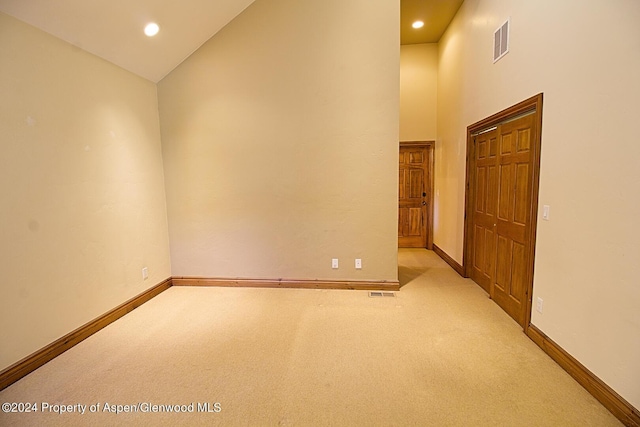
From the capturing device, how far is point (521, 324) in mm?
2709

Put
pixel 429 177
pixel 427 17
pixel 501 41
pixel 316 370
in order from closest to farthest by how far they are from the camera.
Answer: pixel 316 370
pixel 501 41
pixel 427 17
pixel 429 177

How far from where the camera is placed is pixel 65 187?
2.49 metres

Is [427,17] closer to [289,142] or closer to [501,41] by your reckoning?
[501,41]

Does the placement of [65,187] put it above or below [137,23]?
below

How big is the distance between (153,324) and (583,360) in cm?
357

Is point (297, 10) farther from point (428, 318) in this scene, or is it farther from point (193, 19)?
point (428, 318)

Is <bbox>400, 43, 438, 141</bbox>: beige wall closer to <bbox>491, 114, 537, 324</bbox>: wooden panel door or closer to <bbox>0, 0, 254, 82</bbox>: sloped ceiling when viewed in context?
<bbox>491, 114, 537, 324</bbox>: wooden panel door

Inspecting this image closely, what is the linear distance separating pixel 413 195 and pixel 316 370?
439 cm

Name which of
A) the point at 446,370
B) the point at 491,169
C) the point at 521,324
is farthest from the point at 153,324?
the point at 491,169

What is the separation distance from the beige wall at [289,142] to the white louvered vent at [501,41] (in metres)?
1.04

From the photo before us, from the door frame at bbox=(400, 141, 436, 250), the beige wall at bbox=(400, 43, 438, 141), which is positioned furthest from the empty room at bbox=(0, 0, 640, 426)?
the door frame at bbox=(400, 141, 436, 250)

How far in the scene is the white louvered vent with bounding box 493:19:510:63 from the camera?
2.88 meters

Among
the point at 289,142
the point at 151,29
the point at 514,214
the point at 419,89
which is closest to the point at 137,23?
the point at 151,29

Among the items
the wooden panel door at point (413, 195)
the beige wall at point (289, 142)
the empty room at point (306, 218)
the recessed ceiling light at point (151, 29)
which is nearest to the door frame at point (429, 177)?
the wooden panel door at point (413, 195)
